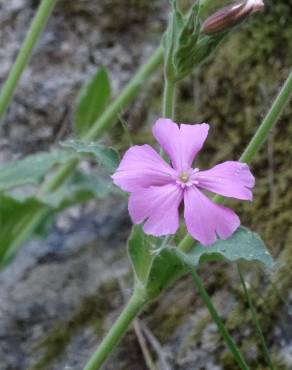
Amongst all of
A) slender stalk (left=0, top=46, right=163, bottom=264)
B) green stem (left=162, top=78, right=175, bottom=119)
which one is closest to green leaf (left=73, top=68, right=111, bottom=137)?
slender stalk (left=0, top=46, right=163, bottom=264)

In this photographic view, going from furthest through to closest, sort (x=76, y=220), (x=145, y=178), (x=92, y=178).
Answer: (x=76, y=220) → (x=92, y=178) → (x=145, y=178)

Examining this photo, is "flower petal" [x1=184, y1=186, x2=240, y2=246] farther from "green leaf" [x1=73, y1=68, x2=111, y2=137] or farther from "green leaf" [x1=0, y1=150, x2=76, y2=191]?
"green leaf" [x1=73, y1=68, x2=111, y2=137]

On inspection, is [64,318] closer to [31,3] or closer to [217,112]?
[217,112]

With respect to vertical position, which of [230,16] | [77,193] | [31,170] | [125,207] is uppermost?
[230,16]

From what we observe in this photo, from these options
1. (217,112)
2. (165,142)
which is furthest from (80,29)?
(165,142)

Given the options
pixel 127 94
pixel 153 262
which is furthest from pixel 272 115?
pixel 127 94

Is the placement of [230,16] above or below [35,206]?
above

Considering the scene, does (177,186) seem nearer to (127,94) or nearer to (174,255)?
(174,255)
